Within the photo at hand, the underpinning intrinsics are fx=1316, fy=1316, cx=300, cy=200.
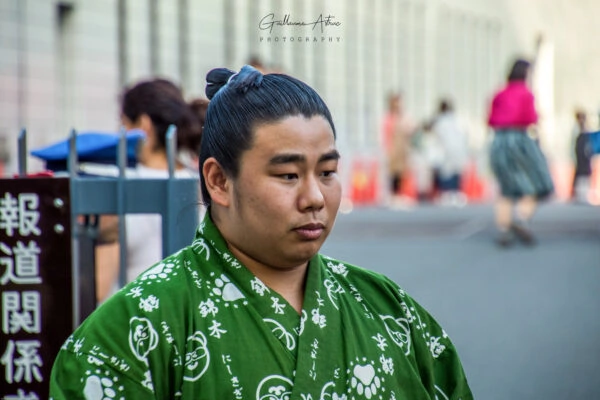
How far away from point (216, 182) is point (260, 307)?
0.88 ft

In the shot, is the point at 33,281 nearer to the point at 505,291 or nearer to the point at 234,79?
the point at 234,79

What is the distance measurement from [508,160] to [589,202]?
12.9m

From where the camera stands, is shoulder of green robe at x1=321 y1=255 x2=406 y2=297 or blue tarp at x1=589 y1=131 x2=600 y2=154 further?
blue tarp at x1=589 y1=131 x2=600 y2=154

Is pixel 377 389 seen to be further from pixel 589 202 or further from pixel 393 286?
pixel 589 202

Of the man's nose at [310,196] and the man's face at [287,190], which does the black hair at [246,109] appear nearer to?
the man's face at [287,190]

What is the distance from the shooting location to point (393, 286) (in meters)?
2.60

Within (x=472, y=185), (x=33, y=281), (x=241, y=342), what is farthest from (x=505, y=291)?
(x=472, y=185)

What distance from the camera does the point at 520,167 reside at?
1259cm

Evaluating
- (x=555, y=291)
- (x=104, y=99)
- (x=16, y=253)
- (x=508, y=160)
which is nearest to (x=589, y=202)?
(x=104, y=99)

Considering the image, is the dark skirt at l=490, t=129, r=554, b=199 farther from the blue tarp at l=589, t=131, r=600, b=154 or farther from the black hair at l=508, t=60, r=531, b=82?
the blue tarp at l=589, t=131, r=600, b=154

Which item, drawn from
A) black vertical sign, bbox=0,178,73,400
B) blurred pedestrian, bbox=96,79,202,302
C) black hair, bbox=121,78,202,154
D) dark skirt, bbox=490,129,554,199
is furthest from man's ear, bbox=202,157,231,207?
dark skirt, bbox=490,129,554,199

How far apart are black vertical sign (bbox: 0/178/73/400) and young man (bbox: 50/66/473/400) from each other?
92cm

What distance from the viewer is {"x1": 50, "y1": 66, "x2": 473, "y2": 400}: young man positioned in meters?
2.27

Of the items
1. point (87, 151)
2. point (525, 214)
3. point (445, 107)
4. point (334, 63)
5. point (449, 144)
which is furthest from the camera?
point (334, 63)
